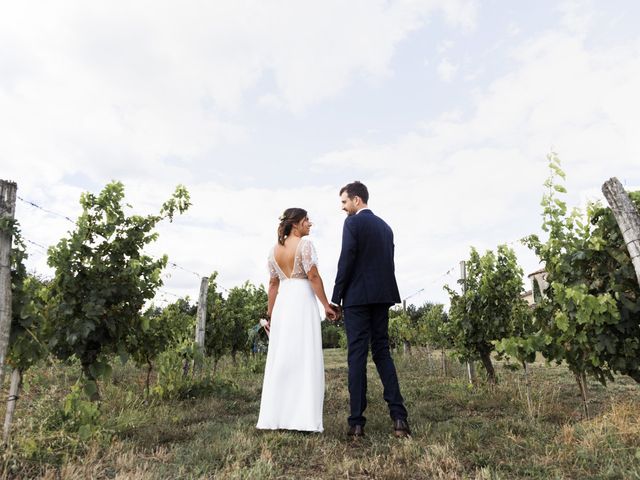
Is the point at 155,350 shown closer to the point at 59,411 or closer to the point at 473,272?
the point at 59,411

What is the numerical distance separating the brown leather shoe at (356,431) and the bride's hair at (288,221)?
5.62ft

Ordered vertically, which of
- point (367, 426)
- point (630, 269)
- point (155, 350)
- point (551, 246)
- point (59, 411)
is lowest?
point (367, 426)

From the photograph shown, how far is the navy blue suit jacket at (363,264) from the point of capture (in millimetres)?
3705

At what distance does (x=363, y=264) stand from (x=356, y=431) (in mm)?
1348

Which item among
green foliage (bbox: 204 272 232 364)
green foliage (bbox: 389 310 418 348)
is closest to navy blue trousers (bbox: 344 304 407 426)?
green foliage (bbox: 204 272 232 364)

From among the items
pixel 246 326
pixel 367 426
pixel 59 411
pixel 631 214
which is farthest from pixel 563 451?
pixel 246 326

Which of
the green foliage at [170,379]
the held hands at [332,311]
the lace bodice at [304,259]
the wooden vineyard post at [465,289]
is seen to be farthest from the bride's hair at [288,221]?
the wooden vineyard post at [465,289]

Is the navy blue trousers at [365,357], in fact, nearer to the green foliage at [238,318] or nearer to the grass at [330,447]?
the grass at [330,447]

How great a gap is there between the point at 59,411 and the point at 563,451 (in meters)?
3.65

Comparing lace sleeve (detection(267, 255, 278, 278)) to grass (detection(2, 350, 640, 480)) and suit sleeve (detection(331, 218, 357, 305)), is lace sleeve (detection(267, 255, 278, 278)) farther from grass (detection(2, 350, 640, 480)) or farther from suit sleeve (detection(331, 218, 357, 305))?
grass (detection(2, 350, 640, 480))

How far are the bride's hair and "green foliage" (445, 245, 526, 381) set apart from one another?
159 inches

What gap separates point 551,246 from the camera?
14.0 feet

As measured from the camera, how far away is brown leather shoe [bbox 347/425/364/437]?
141 inches

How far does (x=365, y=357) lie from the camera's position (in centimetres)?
359
